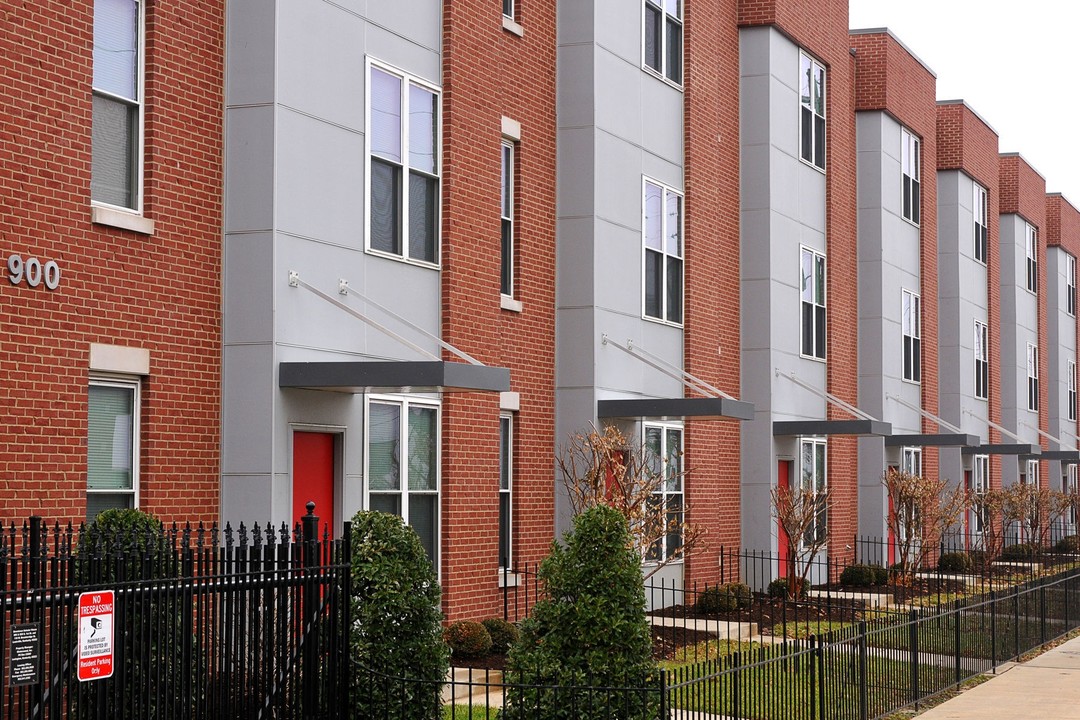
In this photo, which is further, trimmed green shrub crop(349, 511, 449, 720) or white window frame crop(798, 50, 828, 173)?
white window frame crop(798, 50, 828, 173)

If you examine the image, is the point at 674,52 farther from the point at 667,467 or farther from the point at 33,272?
the point at 33,272

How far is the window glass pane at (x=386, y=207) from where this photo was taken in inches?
654

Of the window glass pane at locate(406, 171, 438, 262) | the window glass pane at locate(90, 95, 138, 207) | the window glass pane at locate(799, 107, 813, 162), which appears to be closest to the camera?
the window glass pane at locate(90, 95, 138, 207)

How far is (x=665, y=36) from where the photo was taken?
79.8 ft

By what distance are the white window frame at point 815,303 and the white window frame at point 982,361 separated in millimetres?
13706

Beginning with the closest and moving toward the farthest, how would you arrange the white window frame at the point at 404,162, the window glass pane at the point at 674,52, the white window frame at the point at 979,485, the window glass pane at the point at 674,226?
the white window frame at the point at 404,162 < the window glass pane at the point at 674,226 < the window glass pane at the point at 674,52 < the white window frame at the point at 979,485

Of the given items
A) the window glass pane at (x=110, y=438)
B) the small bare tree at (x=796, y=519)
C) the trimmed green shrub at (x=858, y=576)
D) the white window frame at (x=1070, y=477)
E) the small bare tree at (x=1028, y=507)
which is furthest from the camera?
the white window frame at (x=1070, y=477)

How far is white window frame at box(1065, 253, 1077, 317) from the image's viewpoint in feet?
183

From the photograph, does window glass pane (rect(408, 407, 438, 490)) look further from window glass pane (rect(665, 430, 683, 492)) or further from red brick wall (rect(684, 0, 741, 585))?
red brick wall (rect(684, 0, 741, 585))

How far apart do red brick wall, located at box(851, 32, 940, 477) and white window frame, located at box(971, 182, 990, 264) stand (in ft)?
14.0

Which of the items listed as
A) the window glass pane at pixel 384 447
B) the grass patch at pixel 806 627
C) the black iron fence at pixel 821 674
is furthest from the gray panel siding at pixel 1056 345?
the window glass pane at pixel 384 447

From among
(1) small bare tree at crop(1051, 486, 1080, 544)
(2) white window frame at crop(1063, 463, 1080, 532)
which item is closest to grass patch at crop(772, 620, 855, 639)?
(1) small bare tree at crop(1051, 486, 1080, 544)

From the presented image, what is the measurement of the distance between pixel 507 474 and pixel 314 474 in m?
5.22

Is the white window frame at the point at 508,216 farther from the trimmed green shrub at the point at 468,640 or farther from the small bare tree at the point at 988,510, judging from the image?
the small bare tree at the point at 988,510
